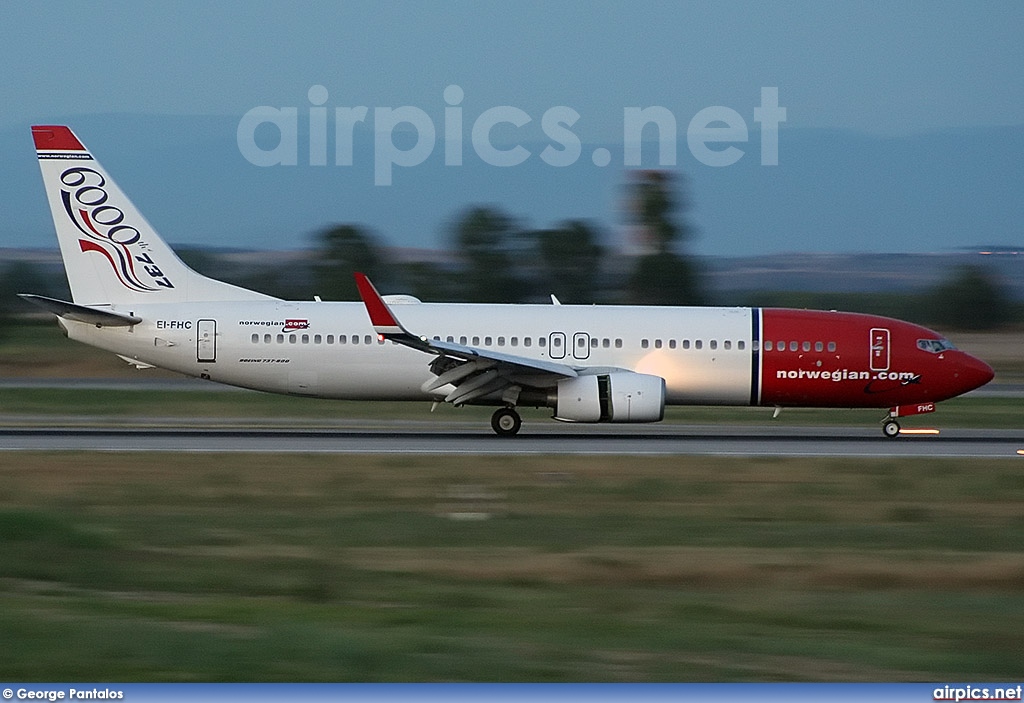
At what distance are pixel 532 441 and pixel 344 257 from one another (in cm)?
4899

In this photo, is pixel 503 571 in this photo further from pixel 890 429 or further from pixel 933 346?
pixel 933 346

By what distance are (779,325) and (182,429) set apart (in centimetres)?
1230

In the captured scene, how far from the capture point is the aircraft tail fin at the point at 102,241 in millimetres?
26594

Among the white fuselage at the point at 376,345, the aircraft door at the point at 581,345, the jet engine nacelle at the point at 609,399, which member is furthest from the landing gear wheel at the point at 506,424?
the aircraft door at the point at 581,345

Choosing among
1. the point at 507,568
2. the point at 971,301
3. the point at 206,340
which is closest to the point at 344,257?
the point at 971,301

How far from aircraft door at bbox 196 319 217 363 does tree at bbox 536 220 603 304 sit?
4602 cm

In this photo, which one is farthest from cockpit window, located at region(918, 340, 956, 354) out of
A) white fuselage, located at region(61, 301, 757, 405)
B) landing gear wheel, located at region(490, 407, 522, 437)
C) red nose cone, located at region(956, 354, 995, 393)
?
landing gear wheel, located at region(490, 407, 522, 437)

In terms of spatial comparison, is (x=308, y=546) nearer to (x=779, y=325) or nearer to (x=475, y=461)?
(x=475, y=461)

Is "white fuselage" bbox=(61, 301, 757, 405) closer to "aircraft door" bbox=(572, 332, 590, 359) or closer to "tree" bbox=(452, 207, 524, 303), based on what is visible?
"aircraft door" bbox=(572, 332, 590, 359)

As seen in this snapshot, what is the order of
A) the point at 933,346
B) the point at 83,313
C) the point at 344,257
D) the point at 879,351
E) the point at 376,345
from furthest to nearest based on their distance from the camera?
1. the point at 344,257
2. the point at 933,346
3. the point at 879,351
4. the point at 376,345
5. the point at 83,313

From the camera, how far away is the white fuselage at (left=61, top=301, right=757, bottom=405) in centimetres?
2586

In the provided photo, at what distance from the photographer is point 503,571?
40.5ft

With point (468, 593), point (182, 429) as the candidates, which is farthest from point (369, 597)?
point (182, 429)

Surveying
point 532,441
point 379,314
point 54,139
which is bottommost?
point 532,441
